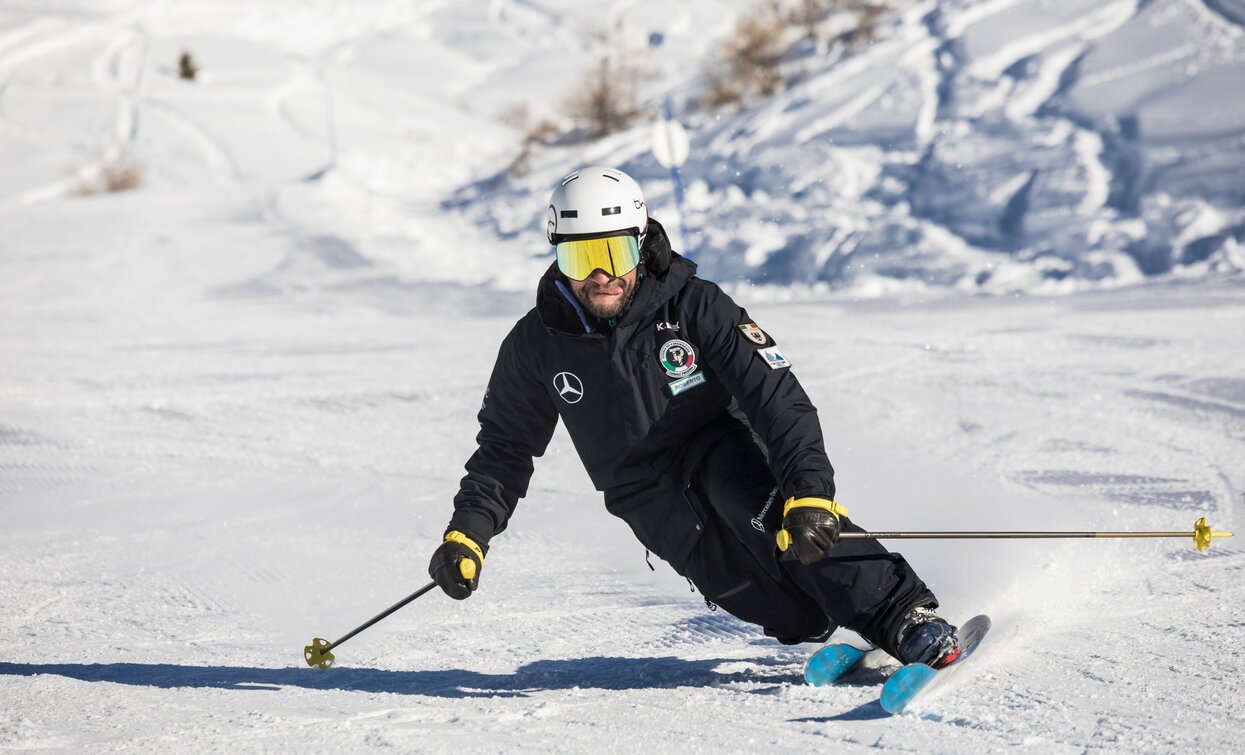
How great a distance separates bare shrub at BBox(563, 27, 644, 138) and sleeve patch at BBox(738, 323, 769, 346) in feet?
53.6

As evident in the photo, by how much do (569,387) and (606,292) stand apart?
0.30 meters

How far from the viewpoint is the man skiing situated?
287cm

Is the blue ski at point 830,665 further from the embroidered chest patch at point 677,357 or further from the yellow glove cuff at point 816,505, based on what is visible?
the embroidered chest patch at point 677,357

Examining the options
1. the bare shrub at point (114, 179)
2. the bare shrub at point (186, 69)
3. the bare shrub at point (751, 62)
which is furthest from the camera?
the bare shrub at point (186, 69)

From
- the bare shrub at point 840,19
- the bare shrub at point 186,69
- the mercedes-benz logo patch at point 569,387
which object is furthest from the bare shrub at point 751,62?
the bare shrub at point 186,69

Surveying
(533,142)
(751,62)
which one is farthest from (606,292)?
(533,142)

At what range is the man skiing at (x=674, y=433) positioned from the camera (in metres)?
2.87

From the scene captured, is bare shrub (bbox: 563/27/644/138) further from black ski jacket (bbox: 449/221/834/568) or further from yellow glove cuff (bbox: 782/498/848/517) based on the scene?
yellow glove cuff (bbox: 782/498/848/517)

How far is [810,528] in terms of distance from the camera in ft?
8.75

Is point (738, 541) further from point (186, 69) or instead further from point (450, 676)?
point (186, 69)

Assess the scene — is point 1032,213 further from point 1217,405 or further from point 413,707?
point 413,707

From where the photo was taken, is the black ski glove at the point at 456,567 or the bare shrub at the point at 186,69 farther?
the bare shrub at the point at 186,69

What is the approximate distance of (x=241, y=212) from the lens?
18406 mm

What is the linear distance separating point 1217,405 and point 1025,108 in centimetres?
845
